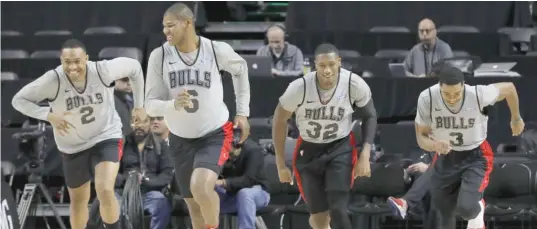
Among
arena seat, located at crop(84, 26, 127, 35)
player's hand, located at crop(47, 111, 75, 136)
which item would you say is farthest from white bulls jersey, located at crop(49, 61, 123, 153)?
arena seat, located at crop(84, 26, 127, 35)

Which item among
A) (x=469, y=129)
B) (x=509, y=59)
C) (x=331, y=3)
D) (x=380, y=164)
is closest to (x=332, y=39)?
(x=331, y=3)

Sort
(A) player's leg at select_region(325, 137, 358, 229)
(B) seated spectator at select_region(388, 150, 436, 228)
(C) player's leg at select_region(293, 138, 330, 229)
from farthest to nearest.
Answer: (B) seated spectator at select_region(388, 150, 436, 228), (C) player's leg at select_region(293, 138, 330, 229), (A) player's leg at select_region(325, 137, 358, 229)

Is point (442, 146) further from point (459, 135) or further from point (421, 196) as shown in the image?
point (421, 196)

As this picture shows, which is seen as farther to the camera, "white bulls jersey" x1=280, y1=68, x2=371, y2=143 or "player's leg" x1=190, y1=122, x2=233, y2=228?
"white bulls jersey" x1=280, y1=68, x2=371, y2=143

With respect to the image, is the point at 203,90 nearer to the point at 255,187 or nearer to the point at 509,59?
the point at 255,187

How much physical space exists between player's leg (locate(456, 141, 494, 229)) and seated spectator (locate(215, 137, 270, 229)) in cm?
206

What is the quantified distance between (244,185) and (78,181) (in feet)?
5.57

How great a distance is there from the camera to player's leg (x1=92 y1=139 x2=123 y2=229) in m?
8.71

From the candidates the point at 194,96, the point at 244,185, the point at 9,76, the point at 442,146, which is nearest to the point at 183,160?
the point at 194,96

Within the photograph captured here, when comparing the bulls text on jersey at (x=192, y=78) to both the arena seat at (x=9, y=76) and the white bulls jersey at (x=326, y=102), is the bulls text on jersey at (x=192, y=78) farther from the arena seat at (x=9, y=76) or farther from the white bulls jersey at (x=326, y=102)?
the arena seat at (x=9, y=76)

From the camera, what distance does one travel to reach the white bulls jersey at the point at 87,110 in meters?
8.87

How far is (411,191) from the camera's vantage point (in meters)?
10.2

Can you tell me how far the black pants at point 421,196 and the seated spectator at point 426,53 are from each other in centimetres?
316

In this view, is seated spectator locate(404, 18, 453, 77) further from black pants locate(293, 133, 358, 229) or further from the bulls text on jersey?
the bulls text on jersey
